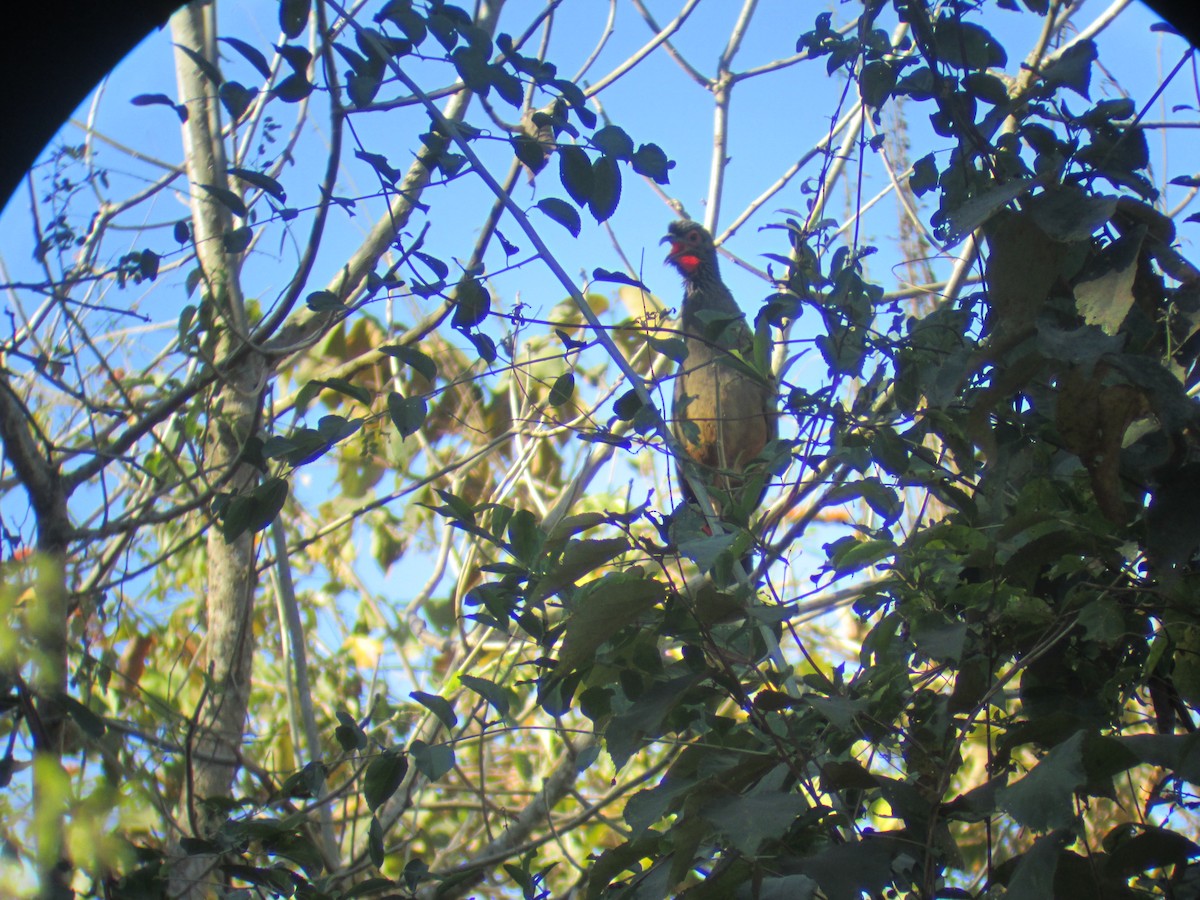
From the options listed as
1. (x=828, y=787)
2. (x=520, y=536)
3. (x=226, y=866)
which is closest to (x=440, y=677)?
(x=226, y=866)

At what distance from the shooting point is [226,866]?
1631 mm

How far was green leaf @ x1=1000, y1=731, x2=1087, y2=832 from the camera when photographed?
2.92 ft

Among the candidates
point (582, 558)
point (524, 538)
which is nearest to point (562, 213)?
point (524, 538)

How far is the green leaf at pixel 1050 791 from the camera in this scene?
2.92 ft

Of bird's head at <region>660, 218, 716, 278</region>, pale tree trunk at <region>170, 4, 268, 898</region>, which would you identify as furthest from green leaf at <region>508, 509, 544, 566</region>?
bird's head at <region>660, 218, 716, 278</region>

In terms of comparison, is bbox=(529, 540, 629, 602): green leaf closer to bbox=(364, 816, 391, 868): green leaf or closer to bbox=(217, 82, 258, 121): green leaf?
bbox=(364, 816, 391, 868): green leaf

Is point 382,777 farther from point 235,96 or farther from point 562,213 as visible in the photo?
point 235,96

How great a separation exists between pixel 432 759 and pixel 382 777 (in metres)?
0.08

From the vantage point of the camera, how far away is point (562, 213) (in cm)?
163

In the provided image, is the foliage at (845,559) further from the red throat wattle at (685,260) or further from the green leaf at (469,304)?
the red throat wattle at (685,260)

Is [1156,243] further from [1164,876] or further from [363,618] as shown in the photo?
[363,618]

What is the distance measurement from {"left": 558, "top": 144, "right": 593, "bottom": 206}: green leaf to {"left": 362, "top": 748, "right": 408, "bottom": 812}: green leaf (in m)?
0.88

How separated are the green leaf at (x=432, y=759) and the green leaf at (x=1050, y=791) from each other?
80cm

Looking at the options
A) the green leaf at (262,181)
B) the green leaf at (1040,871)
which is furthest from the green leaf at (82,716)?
the green leaf at (1040,871)
